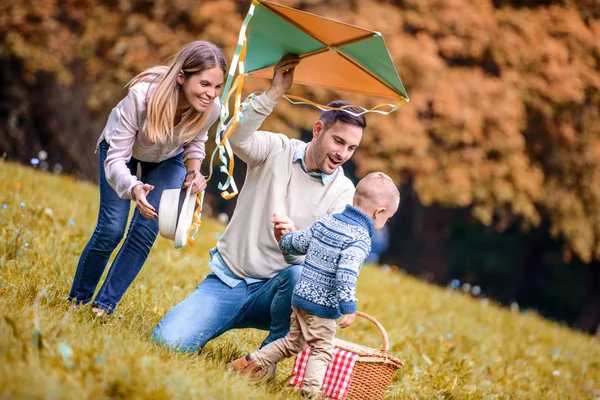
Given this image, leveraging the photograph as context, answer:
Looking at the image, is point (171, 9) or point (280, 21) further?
point (171, 9)

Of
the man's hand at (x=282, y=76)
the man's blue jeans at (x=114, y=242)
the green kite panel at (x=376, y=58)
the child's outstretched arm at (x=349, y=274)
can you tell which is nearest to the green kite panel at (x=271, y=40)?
the man's hand at (x=282, y=76)

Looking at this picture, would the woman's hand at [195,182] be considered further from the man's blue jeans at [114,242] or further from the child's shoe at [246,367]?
the child's shoe at [246,367]

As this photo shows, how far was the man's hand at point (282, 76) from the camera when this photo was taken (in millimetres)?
3432

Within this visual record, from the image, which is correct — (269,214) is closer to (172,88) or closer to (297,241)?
(297,241)

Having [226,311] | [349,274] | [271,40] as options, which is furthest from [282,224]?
[271,40]

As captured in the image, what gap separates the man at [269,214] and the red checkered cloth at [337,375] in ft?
0.82

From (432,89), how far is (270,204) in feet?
25.6

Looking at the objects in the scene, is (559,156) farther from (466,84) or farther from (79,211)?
(79,211)

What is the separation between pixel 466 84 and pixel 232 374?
29.8 ft

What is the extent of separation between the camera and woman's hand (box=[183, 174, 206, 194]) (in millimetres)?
3619

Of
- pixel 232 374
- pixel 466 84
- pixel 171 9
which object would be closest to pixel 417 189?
pixel 466 84

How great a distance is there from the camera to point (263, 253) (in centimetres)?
373

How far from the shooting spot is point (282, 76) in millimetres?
3498

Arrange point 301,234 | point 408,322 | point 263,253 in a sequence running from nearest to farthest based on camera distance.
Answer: point 301,234
point 263,253
point 408,322
